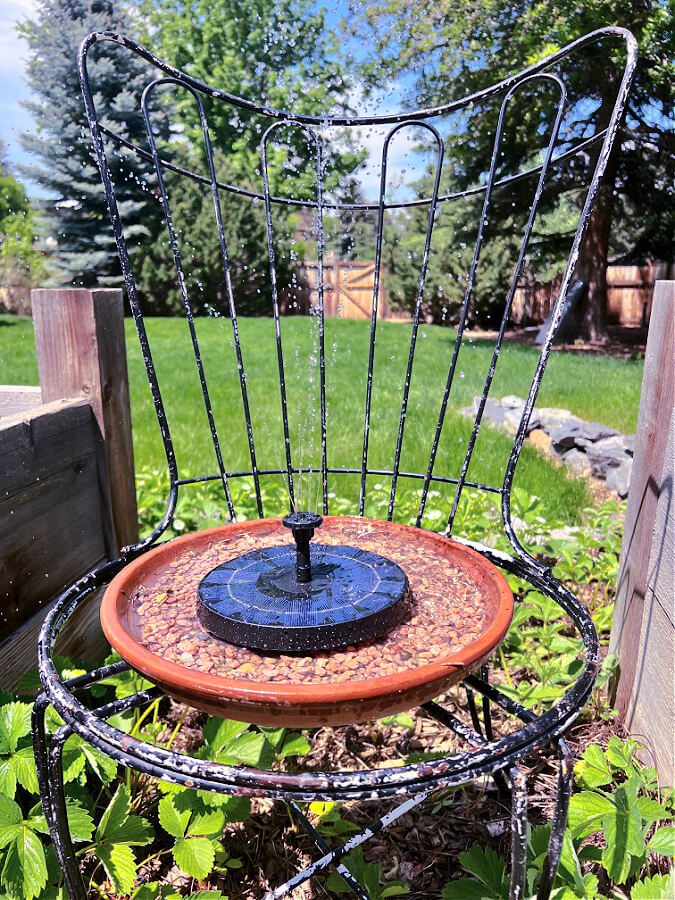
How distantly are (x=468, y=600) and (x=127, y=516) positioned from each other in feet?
3.93

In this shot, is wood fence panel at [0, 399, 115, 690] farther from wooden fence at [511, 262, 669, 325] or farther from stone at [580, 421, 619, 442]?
wooden fence at [511, 262, 669, 325]

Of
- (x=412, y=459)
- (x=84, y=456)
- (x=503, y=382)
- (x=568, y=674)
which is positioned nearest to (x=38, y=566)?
(x=84, y=456)

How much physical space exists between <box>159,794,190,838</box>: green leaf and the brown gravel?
40cm

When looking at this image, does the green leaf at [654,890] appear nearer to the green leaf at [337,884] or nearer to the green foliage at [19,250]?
the green leaf at [337,884]

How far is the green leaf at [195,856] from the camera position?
1.18 meters

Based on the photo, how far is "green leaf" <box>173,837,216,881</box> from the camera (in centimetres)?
118

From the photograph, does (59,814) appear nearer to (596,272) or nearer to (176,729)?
(176,729)

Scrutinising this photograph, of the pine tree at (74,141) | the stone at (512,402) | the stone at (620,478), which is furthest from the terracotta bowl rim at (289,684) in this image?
the pine tree at (74,141)

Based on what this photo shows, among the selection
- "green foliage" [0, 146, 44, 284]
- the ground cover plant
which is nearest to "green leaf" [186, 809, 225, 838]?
the ground cover plant

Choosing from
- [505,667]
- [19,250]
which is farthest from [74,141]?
[505,667]

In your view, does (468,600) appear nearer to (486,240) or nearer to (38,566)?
(38,566)

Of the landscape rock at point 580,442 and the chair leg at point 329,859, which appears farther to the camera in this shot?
the landscape rock at point 580,442

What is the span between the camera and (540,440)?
450 cm

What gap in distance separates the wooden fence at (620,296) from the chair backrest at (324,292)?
103cm
